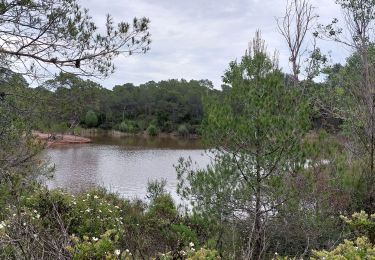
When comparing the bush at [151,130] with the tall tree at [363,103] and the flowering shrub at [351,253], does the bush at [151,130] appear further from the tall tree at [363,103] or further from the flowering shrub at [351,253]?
the flowering shrub at [351,253]

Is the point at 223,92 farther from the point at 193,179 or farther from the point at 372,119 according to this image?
the point at 372,119

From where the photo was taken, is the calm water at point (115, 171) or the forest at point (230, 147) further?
the calm water at point (115, 171)

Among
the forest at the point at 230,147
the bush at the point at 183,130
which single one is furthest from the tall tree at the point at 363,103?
the bush at the point at 183,130

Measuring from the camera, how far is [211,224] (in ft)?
21.2

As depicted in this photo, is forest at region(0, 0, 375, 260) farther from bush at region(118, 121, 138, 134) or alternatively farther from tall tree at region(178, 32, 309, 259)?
bush at region(118, 121, 138, 134)

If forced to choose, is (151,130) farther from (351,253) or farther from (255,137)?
(351,253)

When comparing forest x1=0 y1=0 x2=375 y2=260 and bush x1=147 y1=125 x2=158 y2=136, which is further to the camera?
bush x1=147 y1=125 x2=158 y2=136

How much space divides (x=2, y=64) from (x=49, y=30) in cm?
75

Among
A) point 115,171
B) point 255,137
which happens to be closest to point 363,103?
point 255,137

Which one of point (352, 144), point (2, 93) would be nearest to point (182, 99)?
point (352, 144)

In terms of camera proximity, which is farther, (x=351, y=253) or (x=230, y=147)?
(x=230, y=147)

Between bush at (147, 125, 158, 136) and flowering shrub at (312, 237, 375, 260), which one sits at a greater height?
bush at (147, 125, 158, 136)

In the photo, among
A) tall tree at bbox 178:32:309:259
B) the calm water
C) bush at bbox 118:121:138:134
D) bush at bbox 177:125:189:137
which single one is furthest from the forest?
bush at bbox 118:121:138:134

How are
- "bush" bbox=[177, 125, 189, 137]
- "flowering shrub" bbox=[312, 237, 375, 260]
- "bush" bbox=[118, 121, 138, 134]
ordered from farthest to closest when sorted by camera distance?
"bush" bbox=[118, 121, 138, 134]
"bush" bbox=[177, 125, 189, 137]
"flowering shrub" bbox=[312, 237, 375, 260]
